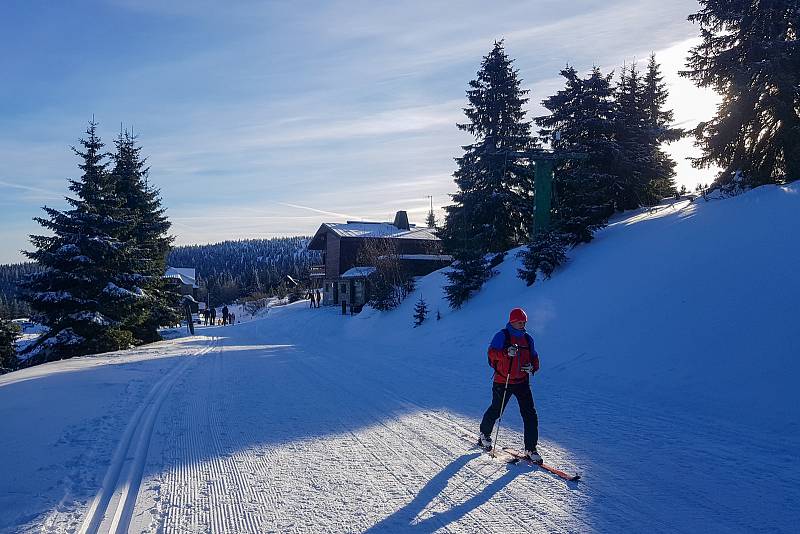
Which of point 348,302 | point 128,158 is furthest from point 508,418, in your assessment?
point 348,302

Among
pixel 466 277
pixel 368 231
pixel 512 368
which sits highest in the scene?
pixel 368 231

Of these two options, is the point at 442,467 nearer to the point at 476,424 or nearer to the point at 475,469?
the point at 475,469

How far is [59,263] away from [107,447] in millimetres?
14933

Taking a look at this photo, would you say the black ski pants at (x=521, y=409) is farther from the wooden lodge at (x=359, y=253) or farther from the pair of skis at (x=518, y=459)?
the wooden lodge at (x=359, y=253)

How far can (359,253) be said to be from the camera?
38.8 metres

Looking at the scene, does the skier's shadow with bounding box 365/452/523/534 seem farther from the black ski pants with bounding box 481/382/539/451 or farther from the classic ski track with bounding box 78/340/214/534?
the classic ski track with bounding box 78/340/214/534

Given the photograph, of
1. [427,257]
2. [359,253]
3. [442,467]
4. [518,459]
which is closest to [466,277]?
[518,459]

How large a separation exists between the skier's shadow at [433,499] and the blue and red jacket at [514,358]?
1006mm

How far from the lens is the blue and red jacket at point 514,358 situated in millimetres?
6098

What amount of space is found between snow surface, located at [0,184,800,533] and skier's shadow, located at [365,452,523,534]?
0.08ft

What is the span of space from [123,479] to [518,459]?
3.98 meters

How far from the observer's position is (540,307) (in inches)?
603

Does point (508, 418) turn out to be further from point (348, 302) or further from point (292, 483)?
point (348, 302)

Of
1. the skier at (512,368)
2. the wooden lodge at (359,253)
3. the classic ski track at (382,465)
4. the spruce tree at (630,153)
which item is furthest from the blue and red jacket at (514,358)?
the wooden lodge at (359,253)
